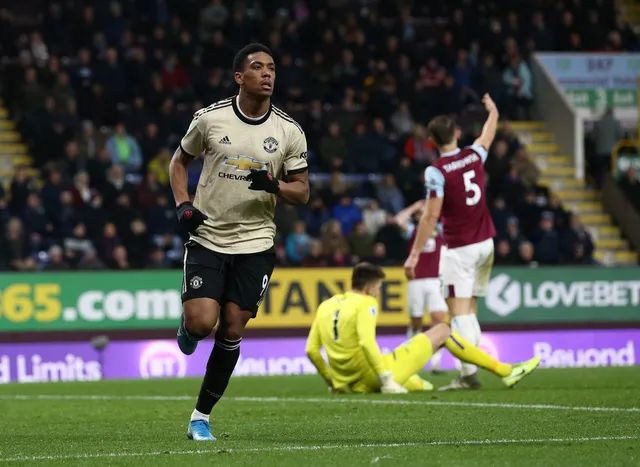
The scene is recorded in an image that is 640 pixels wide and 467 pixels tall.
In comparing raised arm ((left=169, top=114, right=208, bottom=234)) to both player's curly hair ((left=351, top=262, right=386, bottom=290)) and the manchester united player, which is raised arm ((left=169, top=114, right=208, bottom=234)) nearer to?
player's curly hair ((left=351, top=262, right=386, bottom=290))

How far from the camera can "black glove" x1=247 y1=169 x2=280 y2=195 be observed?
7379mm

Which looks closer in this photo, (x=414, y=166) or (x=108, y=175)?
(x=108, y=175)

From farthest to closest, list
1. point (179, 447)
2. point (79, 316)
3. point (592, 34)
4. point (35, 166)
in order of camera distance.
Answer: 1. point (592, 34)
2. point (35, 166)
3. point (79, 316)
4. point (179, 447)

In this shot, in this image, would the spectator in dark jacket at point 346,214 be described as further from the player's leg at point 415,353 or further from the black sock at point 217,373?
the black sock at point 217,373

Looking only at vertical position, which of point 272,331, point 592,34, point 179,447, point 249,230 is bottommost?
point 272,331

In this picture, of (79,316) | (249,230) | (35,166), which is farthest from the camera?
(35,166)

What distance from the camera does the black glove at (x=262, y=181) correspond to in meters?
7.38

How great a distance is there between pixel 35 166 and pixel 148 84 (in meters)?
2.53

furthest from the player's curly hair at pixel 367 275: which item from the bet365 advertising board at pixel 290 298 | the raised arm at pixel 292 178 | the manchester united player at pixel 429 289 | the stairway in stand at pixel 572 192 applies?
the stairway in stand at pixel 572 192

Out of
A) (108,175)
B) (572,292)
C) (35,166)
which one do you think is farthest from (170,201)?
(572,292)

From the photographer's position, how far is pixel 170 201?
812 inches

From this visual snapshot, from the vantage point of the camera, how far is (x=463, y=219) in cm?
1197

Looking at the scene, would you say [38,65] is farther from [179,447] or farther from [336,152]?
[179,447]

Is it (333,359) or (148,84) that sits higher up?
(148,84)
